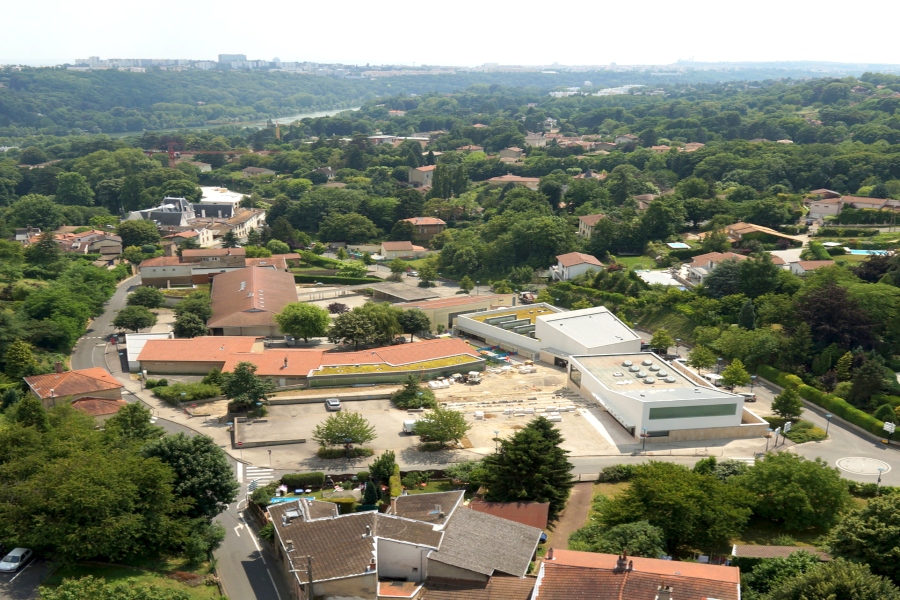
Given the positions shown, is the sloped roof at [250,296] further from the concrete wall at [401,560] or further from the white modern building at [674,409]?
the concrete wall at [401,560]

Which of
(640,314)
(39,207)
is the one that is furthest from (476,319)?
(39,207)

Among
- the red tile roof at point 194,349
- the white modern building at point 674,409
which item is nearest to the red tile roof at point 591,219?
the white modern building at point 674,409

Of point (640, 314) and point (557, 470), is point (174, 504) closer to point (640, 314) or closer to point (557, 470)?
point (557, 470)

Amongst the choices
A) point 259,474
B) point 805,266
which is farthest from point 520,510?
point 805,266

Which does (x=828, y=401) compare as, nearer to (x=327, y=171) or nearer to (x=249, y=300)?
(x=249, y=300)

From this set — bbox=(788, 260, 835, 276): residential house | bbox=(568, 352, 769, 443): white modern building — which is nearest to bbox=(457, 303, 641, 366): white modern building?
bbox=(568, 352, 769, 443): white modern building

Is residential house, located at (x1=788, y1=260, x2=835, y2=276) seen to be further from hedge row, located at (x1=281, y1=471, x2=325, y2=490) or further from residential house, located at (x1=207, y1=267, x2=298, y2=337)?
hedge row, located at (x1=281, y1=471, x2=325, y2=490)
